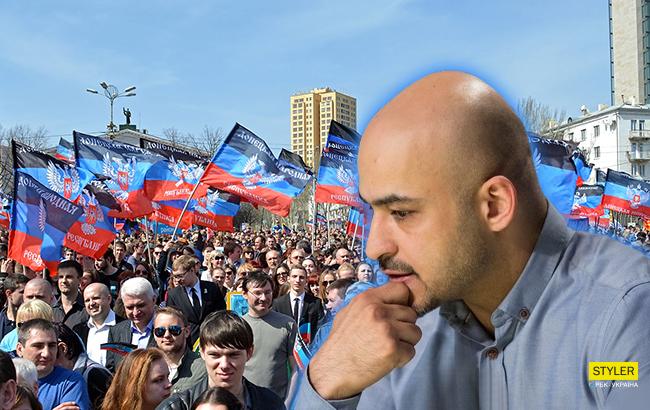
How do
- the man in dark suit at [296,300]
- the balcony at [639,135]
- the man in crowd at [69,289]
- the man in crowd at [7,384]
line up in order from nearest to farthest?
the man in crowd at [7,384] < the man in crowd at [69,289] < the man in dark suit at [296,300] < the balcony at [639,135]

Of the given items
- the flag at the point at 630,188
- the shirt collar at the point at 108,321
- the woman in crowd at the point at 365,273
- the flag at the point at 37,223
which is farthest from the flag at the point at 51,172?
the flag at the point at 630,188

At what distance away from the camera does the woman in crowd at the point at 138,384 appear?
15.4 ft

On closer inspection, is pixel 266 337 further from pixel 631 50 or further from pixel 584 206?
pixel 631 50

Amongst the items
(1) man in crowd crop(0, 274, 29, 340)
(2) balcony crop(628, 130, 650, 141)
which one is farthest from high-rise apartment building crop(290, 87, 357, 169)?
(2) balcony crop(628, 130, 650, 141)

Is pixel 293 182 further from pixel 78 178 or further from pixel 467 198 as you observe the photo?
pixel 467 198

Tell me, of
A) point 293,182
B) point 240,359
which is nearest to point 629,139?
point 293,182

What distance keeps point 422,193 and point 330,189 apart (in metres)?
13.4

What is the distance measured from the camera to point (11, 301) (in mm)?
8008

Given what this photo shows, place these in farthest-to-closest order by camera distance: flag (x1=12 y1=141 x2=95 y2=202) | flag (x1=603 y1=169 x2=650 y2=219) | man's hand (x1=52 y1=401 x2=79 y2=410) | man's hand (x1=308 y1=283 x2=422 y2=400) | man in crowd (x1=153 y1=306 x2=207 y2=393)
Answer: flag (x1=603 y1=169 x2=650 y2=219) → flag (x1=12 y1=141 x2=95 y2=202) → man in crowd (x1=153 y1=306 x2=207 y2=393) → man's hand (x1=52 y1=401 x2=79 y2=410) → man's hand (x1=308 y1=283 x2=422 y2=400)

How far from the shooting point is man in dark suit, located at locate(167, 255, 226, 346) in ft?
28.0

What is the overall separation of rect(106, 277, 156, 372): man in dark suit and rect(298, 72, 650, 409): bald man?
5732 millimetres

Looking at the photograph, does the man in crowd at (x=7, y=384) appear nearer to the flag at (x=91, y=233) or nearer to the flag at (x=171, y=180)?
the flag at (x=91, y=233)

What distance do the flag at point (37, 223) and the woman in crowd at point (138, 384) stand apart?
585cm

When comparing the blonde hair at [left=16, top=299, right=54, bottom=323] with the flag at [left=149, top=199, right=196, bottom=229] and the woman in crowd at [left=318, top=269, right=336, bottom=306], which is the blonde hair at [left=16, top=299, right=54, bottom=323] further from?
the flag at [left=149, top=199, right=196, bottom=229]
